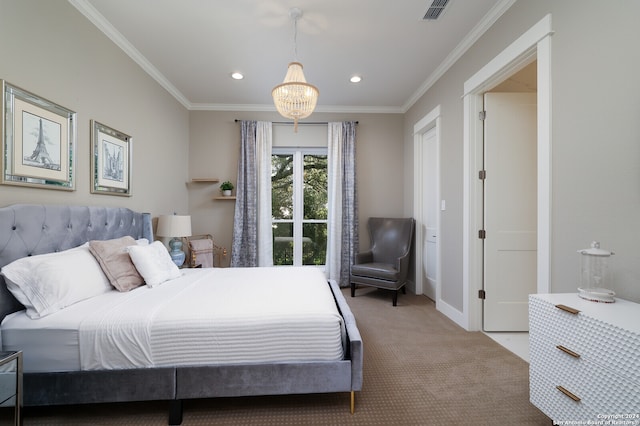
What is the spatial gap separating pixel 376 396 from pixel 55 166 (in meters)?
2.80

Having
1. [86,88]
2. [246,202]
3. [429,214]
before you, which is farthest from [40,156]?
[429,214]

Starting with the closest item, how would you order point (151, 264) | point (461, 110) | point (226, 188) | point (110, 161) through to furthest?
point (151, 264) < point (110, 161) < point (461, 110) < point (226, 188)

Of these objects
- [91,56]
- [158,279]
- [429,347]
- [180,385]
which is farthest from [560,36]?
[91,56]

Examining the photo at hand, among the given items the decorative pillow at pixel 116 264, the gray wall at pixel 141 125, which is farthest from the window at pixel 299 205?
the decorative pillow at pixel 116 264

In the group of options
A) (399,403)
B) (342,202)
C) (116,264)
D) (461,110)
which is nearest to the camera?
(399,403)

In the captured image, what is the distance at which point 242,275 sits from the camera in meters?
2.44

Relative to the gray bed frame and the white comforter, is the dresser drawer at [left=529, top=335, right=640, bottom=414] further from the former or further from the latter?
the white comforter

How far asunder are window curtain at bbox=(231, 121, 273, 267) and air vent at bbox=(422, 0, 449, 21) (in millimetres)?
2559

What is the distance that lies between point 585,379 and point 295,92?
248 cm

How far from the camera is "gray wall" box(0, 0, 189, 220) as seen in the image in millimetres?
1674

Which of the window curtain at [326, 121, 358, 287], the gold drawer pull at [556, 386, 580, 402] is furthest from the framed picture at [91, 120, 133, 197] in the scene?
the gold drawer pull at [556, 386, 580, 402]

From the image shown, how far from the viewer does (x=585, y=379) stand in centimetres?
116

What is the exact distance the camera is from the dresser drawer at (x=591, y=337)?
39.2 inches

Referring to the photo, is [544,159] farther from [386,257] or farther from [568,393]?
[386,257]
